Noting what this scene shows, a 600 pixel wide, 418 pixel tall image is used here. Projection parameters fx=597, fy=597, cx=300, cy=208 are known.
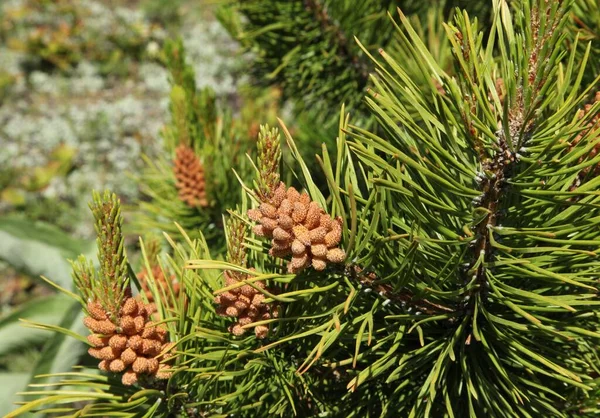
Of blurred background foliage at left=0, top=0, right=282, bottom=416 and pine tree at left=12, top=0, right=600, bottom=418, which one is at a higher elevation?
blurred background foliage at left=0, top=0, right=282, bottom=416

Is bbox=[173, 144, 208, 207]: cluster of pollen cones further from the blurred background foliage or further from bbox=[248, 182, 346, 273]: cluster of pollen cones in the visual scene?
the blurred background foliage

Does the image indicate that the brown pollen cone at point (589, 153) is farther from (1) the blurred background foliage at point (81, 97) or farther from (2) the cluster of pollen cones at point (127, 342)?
(1) the blurred background foliage at point (81, 97)

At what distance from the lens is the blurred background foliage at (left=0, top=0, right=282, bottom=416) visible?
355cm

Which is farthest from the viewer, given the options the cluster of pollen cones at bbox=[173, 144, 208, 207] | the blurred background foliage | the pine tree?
the blurred background foliage

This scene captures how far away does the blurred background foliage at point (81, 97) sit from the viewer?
11.6ft

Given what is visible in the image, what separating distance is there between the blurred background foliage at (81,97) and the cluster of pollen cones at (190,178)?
64.1 inches

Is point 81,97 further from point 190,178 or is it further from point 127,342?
point 127,342

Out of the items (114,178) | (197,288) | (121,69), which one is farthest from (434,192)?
(121,69)

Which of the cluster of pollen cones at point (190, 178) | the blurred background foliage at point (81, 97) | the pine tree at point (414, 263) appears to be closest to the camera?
the pine tree at point (414, 263)

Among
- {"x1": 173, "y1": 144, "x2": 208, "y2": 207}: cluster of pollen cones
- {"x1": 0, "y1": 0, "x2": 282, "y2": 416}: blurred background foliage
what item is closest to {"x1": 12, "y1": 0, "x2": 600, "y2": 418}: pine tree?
{"x1": 173, "y1": 144, "x2": 208, "y2": 207}: cluster of pollen cones

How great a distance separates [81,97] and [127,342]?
14.5 feet

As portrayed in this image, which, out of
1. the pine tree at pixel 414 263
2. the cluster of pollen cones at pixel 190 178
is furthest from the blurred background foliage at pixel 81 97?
the pine tree at pixel 414 263

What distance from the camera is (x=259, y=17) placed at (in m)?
1.15

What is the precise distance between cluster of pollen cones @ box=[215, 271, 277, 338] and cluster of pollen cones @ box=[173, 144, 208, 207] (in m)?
0.45
